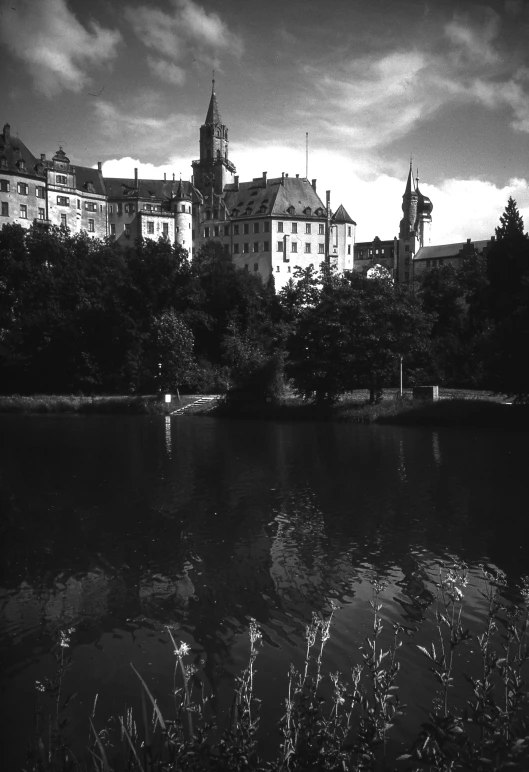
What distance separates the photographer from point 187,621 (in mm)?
11625

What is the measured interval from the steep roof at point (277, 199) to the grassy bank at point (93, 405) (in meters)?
75.8

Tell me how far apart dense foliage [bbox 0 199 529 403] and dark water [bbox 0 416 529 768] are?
21433 millimetres

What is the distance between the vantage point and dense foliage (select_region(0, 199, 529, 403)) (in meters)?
53.7

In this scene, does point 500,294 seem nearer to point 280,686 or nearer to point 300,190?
point 280,686

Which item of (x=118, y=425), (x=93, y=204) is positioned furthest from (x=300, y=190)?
(x=118, y=425)

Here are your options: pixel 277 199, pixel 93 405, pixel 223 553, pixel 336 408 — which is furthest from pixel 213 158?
pixel 223 553

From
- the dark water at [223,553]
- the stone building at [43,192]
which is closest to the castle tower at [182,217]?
the stone building at [43,192]

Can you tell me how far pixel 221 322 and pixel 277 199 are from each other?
58.0 m

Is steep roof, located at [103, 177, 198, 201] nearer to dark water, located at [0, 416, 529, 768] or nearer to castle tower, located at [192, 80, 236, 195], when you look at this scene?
castle tower, located at [192, 80, 236, 195]

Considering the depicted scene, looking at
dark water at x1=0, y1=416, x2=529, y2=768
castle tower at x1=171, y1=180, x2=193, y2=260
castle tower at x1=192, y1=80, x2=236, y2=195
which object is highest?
castle tower at x1=192, y1=80, x2=236, y2=195

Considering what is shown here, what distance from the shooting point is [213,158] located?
154 meters

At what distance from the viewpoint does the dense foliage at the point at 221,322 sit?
176 ft

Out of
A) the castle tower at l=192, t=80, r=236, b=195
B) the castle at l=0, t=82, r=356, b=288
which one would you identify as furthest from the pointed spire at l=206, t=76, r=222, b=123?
the castle at l=0, t=82, r=356, b=288

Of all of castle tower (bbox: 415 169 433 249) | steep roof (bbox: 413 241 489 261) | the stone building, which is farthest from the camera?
castle tower (bbox: 415 169 433 249)
